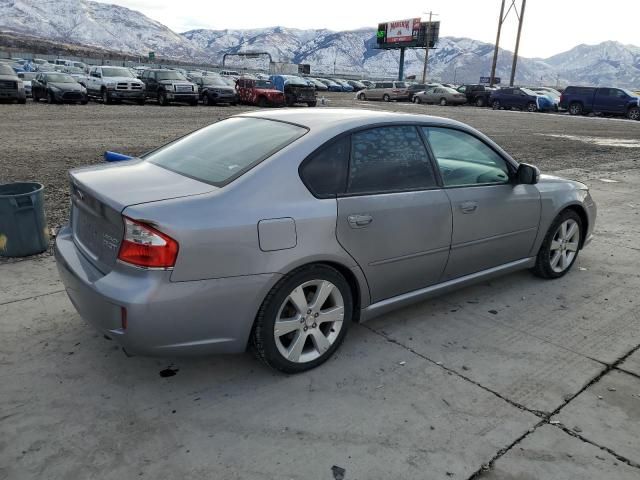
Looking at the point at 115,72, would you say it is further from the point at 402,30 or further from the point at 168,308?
the point at 402,30

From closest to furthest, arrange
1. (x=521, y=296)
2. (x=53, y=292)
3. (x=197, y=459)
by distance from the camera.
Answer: (x=197, y=459)
(x=53, y=292)
(x=521, y=296)

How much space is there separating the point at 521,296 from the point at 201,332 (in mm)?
2881

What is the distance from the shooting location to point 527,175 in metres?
4.19

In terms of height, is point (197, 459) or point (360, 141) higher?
point (360, 141)

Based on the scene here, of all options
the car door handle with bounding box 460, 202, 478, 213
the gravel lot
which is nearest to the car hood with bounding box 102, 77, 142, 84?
the gravel lot

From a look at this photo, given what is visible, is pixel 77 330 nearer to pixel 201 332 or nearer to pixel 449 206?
pixel 201 332

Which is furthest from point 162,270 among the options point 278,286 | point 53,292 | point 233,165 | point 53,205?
point 53,205

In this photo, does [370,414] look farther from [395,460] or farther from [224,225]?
[224,225]

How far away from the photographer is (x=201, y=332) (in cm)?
279

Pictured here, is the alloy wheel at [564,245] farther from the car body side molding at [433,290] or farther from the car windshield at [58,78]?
the car windshield at [58,78]

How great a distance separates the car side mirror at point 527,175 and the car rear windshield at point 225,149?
190 centimetres

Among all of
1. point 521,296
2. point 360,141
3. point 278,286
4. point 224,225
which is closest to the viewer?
point 224,225

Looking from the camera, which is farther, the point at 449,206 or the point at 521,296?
the point at 521,296

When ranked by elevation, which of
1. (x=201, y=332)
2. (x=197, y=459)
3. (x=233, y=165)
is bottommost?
(x=197, y=459)
